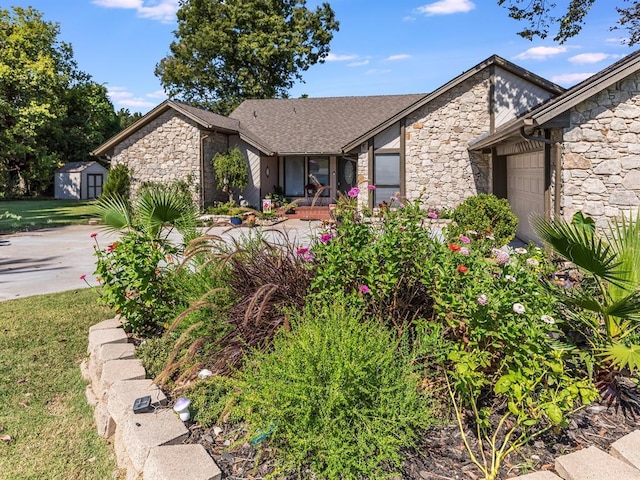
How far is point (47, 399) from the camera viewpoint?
4.11 meters

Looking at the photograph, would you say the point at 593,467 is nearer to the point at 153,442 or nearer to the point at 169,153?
the point at 153,442

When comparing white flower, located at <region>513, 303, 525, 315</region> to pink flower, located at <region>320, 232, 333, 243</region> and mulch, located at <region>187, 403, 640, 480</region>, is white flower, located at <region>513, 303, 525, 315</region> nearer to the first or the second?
mulch, located at <region>187, 403, 640, 480</region>

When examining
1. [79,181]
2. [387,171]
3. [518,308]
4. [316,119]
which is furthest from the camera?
[79,181]

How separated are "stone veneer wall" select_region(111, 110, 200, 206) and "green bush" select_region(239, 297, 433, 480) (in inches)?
720

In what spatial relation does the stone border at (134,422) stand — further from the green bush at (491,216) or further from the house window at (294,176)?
Result: the house window at (294,176)

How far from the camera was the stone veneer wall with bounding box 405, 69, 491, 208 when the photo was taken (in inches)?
637

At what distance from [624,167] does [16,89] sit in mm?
29285

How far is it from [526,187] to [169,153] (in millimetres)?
14203

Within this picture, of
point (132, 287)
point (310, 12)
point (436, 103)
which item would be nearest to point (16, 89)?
point (310, 12)

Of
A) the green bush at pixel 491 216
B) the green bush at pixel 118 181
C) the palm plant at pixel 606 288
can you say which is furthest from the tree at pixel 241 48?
the palm plant at pixel 606 288

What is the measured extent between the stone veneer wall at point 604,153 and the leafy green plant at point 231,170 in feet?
44.2

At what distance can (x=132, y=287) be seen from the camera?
14.9 feet

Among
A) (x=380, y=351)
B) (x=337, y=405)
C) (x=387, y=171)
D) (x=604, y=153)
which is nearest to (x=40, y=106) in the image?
(x=387, y=171)

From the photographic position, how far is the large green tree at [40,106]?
26.3 meters
